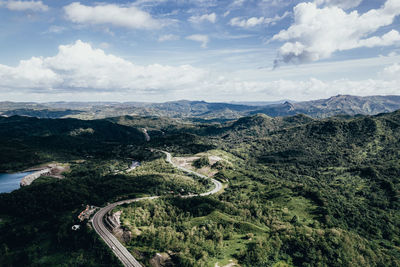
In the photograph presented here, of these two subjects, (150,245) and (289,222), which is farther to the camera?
(289,222)

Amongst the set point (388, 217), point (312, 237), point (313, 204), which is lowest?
point (388, 217)

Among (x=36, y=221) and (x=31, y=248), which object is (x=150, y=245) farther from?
(x=36, y=221)

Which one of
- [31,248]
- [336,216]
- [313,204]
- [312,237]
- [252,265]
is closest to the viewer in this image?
[252,265]

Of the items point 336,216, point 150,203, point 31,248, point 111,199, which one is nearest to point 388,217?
point 336,216

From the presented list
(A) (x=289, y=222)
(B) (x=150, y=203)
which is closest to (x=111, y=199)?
(B) (x=150, y=203)

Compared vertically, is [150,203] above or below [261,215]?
above

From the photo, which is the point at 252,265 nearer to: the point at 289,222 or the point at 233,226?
the point at 233,226

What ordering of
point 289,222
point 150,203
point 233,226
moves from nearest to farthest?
point 233,226 < point 150,203 < point 289,222

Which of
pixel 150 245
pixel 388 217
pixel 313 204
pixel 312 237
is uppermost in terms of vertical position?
pixel 150 245

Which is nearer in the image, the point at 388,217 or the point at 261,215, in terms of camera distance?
the point at 261,215
